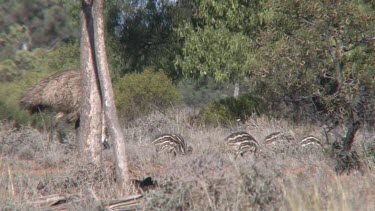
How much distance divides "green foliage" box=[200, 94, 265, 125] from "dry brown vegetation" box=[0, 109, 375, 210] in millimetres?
4771

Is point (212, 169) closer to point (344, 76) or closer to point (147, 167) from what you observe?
point (147, 167)

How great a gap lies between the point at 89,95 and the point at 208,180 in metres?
3.97

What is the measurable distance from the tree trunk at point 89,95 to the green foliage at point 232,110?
362 inches

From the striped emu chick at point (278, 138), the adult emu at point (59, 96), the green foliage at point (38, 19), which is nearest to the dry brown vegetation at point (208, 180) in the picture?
the striped emu chick at point (278, 138)

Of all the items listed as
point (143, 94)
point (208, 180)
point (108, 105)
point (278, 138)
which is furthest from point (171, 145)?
point (208, 180)

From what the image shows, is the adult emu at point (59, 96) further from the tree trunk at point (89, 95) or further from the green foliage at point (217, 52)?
the green foliage at point (217, 52)

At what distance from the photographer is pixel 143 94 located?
20.7m

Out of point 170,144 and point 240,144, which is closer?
point 240,144

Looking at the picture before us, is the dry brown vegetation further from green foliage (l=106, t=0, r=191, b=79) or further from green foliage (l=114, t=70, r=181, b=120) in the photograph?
green foliage (l=106, t=0, r=191, b=79)

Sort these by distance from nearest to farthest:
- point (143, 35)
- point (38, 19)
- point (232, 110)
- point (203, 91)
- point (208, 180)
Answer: point (208, 180), point (232, 110), point (143, 35), point (203, 91), point (38, 19)

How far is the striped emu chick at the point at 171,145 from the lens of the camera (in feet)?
47.7

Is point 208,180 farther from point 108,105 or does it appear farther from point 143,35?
point 143,35

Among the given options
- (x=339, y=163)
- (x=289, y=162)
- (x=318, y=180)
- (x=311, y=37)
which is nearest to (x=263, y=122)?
(x=311, y=37)

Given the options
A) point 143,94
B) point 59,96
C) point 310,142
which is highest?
point 143,94
